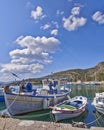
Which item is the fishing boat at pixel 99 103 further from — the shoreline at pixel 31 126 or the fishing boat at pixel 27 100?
the shoreline at pixel 31 126

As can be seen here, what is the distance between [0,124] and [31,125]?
27.5 inches

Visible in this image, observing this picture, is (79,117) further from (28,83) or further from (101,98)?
(28,83)

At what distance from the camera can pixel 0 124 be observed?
4.00 m

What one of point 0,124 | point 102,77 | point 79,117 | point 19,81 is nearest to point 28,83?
point 19,81

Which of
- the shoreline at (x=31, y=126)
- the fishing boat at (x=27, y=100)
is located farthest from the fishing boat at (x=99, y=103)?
the shoreline at (x=31, y=126)

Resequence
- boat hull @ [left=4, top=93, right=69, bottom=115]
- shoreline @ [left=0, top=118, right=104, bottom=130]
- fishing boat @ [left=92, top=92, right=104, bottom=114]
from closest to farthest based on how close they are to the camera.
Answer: shoreline @ [left=0, top=118, right=104, bottom=130] < fishing boat @ [left=92, top=92, right=104, bottom=114] < boat hull @ [left=4, top=93, right=69, bottom=115]

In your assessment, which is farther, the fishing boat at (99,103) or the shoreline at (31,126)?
the fishing boat at (99,103)

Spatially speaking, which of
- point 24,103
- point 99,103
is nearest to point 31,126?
point 99,103

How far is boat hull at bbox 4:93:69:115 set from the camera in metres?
23.1

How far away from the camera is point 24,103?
23875mm

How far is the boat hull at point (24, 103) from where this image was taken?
2306 cm

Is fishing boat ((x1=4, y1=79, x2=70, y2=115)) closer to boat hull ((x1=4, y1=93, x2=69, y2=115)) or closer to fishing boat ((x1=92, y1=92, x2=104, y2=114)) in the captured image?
boat hull ((x1=4, y1=93, x2=69, y2=115))

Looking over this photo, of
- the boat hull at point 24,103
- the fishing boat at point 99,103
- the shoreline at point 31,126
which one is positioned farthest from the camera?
the boat hull at point 24,103

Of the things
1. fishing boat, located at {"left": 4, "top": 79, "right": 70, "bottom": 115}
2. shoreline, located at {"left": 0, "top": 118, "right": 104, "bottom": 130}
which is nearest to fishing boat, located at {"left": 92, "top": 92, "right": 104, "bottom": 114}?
fishing boat, located at {"left": 4, "top": 79, "right": 70, "bottom": 115}
